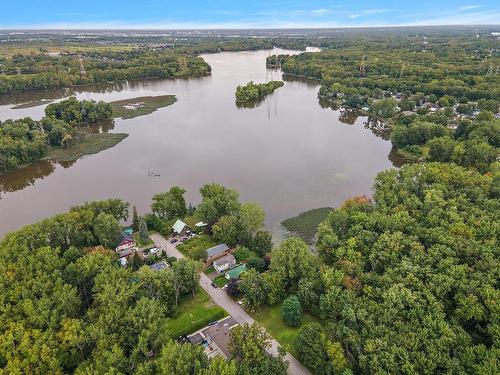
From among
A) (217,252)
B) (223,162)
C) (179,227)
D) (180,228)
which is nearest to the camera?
(217,252)

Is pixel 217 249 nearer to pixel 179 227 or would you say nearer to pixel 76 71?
pixel 179 227

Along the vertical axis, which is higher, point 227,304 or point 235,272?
point 235,272

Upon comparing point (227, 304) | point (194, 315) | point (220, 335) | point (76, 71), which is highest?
point (76, 71)

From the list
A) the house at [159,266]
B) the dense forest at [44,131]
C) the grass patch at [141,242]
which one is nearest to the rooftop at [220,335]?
the house at [159,266]

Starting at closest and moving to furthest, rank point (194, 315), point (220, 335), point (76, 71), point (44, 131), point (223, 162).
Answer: point (220, 335)
point (194, 315)
point (223, 162)
point (44, 131)
point (76, 71)

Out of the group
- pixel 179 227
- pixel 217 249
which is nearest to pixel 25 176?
pixel 179 227

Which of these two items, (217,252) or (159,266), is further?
(217,252)

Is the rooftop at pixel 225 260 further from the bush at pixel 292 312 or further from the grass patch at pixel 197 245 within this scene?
the bush at pixel 292 312
